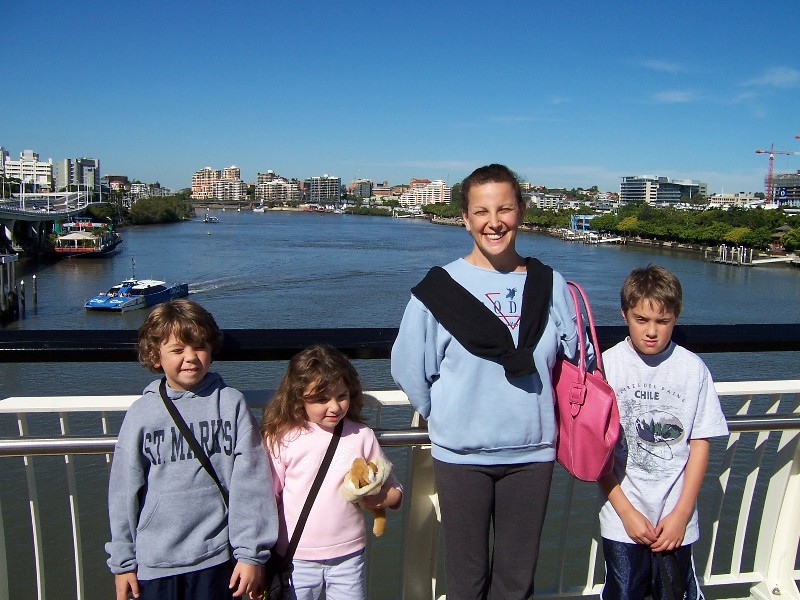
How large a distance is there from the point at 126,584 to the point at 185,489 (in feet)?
0.84

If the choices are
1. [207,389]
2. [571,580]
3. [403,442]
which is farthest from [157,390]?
[571,580]

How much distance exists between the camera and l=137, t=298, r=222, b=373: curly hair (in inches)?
67.5

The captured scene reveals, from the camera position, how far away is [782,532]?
2.47 metres

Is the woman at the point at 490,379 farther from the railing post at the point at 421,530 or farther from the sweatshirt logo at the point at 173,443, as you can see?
the sweatshirt logo at the point at 173,443

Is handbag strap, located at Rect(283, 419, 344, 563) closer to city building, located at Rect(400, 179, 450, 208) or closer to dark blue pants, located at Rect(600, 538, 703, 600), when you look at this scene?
dark blue pants, located at Rect(600, 538, 703, 600)

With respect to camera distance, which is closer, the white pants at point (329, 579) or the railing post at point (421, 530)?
the white pants at point (329, 579)

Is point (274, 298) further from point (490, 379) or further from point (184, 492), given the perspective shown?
point (490, 379)

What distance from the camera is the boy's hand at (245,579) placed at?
171 cm

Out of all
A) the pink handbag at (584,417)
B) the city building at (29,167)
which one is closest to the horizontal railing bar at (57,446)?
the pink handbag at (584,417)

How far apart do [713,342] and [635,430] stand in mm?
460

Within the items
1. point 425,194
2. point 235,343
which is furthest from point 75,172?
point 235,343

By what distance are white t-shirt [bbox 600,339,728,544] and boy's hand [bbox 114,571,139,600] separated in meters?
1.19

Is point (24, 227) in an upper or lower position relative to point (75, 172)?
lower

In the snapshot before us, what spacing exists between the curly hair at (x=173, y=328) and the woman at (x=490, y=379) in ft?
1.49
